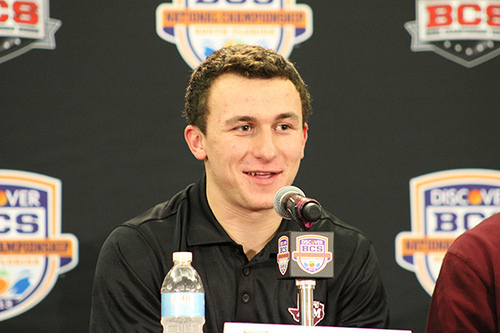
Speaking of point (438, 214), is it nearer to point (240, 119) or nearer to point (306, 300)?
point (240, 119)

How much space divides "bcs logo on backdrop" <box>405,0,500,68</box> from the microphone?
142 cm

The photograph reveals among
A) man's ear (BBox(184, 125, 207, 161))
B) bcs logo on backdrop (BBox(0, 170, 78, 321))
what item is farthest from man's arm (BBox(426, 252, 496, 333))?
bcs logo on backdrop (BBox(0, 170, 78, 321))

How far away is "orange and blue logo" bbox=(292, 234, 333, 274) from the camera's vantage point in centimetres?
116

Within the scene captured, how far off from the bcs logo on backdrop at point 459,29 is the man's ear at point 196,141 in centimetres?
100

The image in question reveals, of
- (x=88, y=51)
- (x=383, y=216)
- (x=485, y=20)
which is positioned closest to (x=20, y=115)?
(x=88, y=51)

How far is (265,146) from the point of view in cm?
180

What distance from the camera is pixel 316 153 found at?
2410mm

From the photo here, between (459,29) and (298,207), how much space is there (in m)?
1.62

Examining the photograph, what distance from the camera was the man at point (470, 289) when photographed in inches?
56.4

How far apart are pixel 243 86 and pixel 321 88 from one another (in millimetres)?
653

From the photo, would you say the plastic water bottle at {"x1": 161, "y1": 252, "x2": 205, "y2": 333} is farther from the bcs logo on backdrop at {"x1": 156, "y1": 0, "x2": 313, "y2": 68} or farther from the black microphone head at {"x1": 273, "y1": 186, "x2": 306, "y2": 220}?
the bcs logo on backdrop at {"x1": 156, "y1": 0, "x2": 313, "y2": 68}

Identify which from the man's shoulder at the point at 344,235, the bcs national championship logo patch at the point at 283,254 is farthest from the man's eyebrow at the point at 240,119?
the bcs national championship logo patch at the point at 283,254

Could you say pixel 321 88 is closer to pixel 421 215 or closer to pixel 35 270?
pixel 421 215

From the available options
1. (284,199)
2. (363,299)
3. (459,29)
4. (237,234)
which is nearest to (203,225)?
(237,234)
